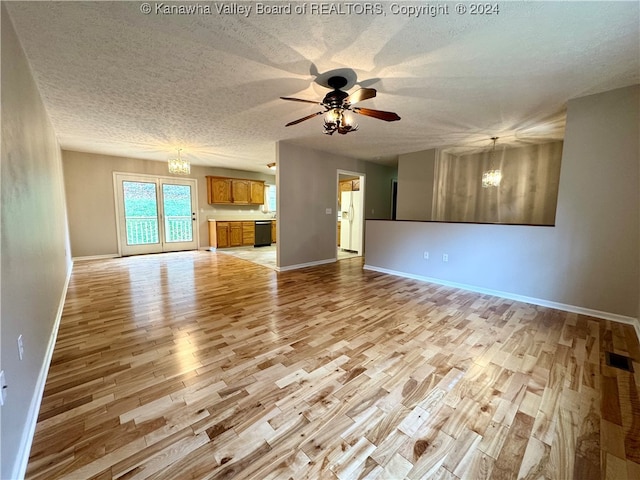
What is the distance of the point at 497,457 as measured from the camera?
1.24 m

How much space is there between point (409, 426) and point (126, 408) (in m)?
1.63

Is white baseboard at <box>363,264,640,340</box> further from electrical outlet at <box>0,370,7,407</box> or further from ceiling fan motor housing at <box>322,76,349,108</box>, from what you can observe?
electrical outlet at <box>0,370,7,407</box>

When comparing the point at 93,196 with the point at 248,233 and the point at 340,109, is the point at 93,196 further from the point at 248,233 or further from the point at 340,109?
the point at 340,109

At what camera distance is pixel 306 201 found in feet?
17.0

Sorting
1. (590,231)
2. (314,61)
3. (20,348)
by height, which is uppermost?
(314,61)

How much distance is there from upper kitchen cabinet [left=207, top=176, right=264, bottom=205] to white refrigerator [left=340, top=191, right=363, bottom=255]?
278cm

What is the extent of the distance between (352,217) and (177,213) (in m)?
4.72

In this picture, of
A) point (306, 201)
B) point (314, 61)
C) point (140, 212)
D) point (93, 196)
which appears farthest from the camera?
point (140, 212)

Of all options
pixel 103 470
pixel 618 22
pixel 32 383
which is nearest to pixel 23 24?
pixel 32 383

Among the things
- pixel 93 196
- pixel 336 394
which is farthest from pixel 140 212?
pixel 336 394

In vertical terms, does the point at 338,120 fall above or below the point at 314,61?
below

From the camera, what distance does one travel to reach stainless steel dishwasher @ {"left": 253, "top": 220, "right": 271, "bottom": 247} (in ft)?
26.2

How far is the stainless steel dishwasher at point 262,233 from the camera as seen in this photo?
26.2 feet

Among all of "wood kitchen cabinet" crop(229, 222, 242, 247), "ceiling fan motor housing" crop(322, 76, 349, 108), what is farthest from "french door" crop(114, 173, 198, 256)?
"ceiling fan motor housing" crop(322, 76, 349, 108)
